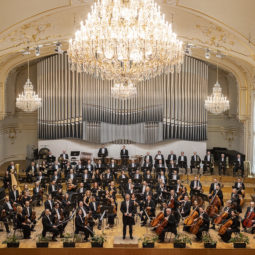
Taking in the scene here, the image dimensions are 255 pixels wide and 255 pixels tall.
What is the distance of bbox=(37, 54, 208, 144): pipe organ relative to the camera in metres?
17.4

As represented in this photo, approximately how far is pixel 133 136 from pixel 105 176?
4.06m

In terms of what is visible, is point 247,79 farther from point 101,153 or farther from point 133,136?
point 101,153

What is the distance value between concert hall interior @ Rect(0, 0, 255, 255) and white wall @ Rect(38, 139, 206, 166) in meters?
0.04

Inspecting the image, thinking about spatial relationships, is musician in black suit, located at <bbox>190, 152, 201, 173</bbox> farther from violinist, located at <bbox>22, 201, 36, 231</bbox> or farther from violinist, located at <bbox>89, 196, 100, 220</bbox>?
violinist, located at <bbox>22, 201, 36, 231</bbox>

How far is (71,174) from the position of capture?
13836 millimetres

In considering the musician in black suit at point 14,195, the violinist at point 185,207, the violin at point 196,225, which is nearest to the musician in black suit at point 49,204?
the musician in black suit at point 14,195

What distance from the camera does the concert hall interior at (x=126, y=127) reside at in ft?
27.8

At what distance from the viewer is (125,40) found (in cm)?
762

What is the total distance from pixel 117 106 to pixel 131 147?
6.01 feet

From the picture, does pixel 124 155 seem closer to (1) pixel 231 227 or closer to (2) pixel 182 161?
(2) pixel 182 161

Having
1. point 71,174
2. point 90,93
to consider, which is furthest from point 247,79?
point 71,174

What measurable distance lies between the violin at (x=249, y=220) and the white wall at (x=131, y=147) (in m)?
6.54

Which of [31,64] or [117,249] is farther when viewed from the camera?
[31,64]

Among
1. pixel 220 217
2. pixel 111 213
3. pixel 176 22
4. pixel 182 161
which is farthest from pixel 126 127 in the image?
pixel 220 217
